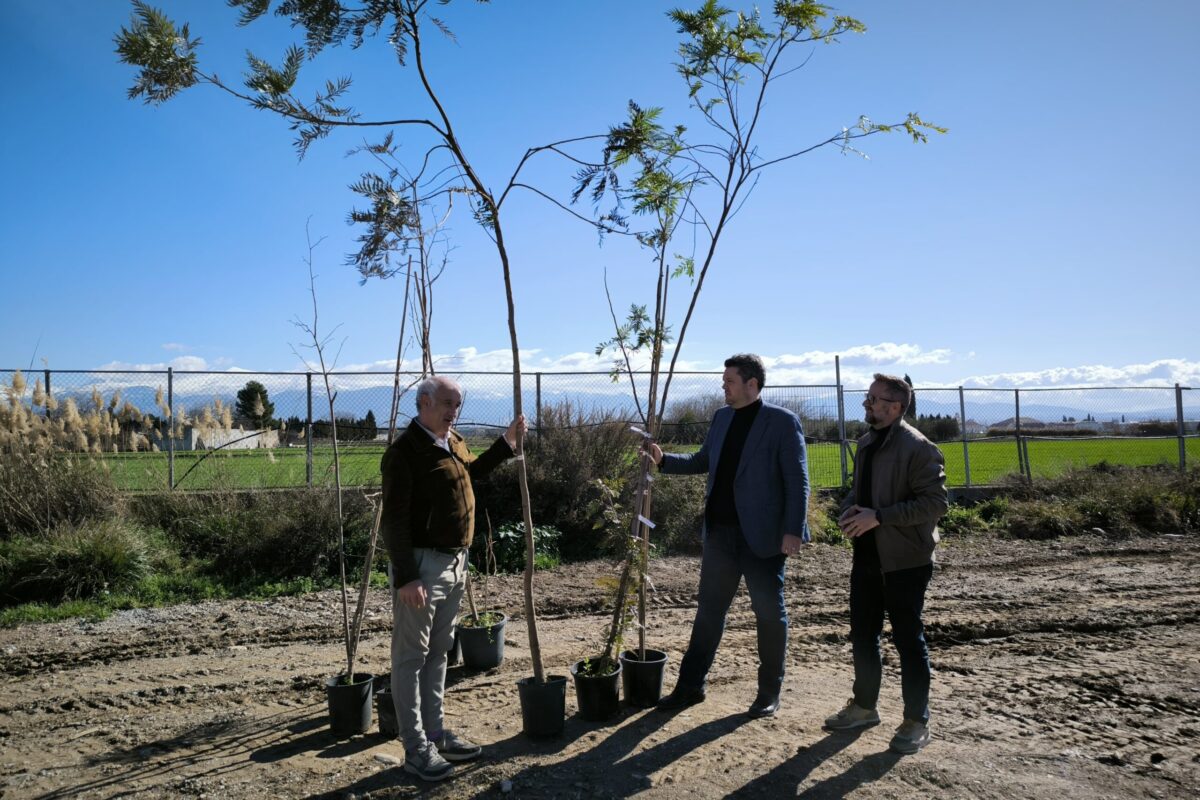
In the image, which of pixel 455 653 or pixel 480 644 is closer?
pixel 480 644

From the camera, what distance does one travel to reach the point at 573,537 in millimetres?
10086

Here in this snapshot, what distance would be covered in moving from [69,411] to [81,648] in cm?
462

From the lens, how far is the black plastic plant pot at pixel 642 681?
4457mm

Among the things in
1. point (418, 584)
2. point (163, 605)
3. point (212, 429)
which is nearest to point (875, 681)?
point (418, 584)

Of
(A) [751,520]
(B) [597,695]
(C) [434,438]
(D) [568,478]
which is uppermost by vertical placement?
(C) [434,438]

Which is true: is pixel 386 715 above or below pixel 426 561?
below

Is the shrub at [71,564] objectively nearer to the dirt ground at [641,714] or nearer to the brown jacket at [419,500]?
the dirt ground at [641,714]

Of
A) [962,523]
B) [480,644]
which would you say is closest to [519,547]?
[480,644]

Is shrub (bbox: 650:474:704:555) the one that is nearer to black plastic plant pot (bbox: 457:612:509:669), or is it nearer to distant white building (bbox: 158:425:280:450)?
black plastic plant pot (bbox: 457:612:509:669)

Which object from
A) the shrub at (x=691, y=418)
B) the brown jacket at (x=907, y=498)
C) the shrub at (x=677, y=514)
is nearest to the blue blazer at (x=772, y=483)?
the brown jacket at (x=907, y=498)

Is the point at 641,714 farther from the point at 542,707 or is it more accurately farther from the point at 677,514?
the point at 677,514

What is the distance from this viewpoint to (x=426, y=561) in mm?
3723

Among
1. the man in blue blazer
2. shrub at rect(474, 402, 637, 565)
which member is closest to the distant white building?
shrub at rect(474, 402, 637, 565)

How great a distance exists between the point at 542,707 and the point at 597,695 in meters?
0.38
